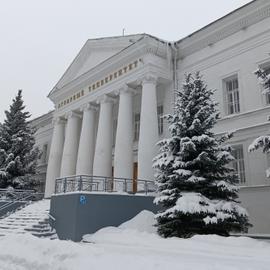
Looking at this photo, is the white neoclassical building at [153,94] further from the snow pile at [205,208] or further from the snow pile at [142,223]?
the snow pile at [205,208]

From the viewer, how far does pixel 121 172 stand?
18.5 meters

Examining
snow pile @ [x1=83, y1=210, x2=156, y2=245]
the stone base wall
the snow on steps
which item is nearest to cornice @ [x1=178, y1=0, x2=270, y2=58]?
the stone base wall

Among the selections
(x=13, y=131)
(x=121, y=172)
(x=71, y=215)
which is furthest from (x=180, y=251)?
(x=13, y=131)

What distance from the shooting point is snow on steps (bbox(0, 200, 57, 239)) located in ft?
48.1

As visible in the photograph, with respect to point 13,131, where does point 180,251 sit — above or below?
below

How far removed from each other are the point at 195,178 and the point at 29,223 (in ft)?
26.3

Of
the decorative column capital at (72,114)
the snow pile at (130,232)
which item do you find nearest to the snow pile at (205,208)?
the snow pile at (130,232)

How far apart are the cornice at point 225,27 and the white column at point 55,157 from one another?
37.0 ft

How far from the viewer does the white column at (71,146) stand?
77.2 ft

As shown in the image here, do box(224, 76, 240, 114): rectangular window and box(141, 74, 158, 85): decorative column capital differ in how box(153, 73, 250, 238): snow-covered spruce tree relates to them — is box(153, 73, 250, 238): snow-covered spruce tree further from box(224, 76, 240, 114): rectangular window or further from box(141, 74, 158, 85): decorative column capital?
box(141, 74, 158, 85): decorative column capital

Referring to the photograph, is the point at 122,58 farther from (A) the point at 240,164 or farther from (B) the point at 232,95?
(A) the point at 240,164

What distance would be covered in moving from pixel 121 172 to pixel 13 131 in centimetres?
1106

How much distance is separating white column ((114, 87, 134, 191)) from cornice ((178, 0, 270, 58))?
13.0 feet

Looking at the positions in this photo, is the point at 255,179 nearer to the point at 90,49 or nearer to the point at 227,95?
the point at 227,95
